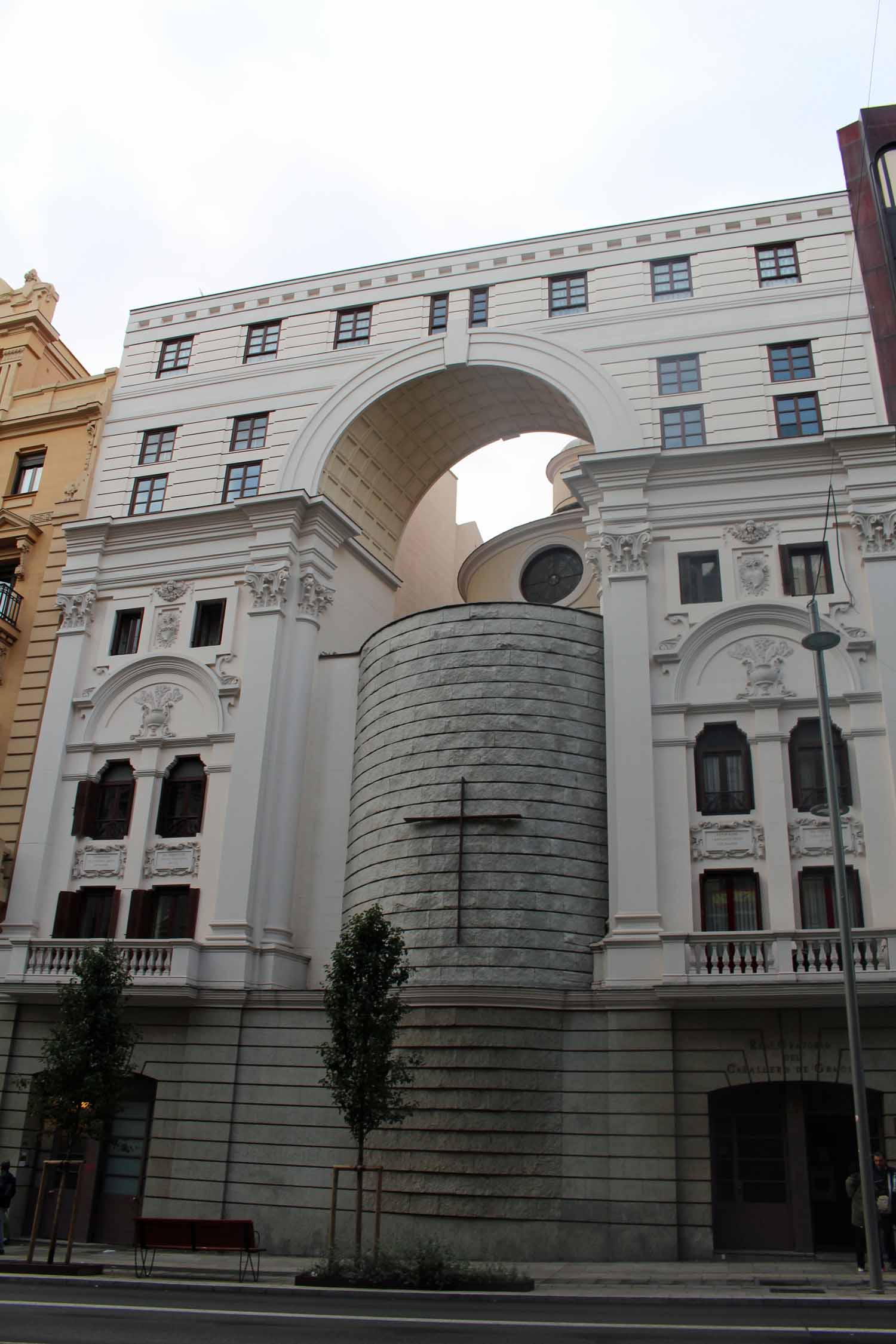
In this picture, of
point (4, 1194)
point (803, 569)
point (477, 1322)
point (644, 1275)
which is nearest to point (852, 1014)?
point (644, 1275)

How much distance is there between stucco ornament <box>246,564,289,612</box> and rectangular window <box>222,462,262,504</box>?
11.9 feet

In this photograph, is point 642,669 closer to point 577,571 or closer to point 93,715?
point 577,571

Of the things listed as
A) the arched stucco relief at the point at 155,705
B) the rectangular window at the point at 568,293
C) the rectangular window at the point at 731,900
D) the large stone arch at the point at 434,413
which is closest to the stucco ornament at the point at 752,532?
the large stone arch at the point at 434,413

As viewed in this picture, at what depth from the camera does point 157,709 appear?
113ft

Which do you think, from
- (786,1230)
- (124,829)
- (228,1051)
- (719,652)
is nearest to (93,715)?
(124,829)

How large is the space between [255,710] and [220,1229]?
14.8 meters

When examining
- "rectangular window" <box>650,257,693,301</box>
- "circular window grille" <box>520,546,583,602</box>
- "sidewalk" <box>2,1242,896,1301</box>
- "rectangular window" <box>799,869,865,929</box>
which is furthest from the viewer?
"circular window grille" <box>520,546,583,602</box>

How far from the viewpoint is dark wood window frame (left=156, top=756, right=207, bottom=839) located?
32.8 meters

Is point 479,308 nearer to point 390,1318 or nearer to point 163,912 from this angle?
point 163,912

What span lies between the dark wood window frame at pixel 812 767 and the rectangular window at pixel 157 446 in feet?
75.0

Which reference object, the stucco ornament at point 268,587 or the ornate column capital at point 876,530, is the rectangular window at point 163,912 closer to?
the stucco ornament at point 268,587

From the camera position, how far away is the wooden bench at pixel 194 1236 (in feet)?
70.3

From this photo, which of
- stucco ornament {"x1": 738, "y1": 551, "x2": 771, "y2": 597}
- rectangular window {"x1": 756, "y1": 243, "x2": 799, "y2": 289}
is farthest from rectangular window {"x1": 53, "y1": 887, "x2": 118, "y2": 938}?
rectangular window {"x1": 756, "y1": 243, "x2": 799, "y2": 289}

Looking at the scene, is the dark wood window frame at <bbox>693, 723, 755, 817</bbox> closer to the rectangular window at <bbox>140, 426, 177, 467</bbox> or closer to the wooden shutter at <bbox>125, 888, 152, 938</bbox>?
the wooden shutter at <bbox>125, 888, 152, 938</bbox>
